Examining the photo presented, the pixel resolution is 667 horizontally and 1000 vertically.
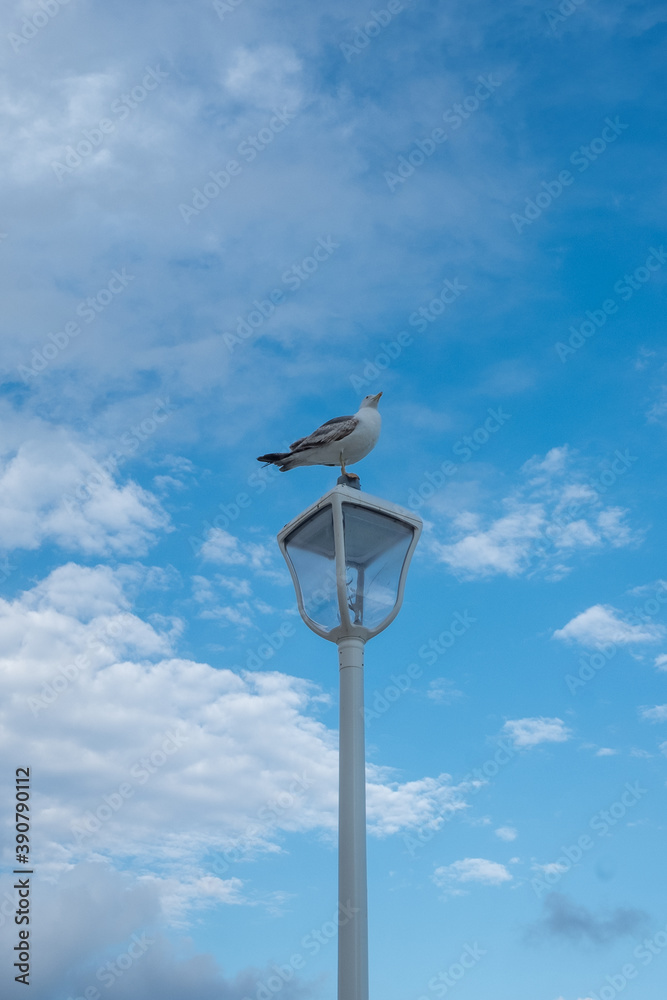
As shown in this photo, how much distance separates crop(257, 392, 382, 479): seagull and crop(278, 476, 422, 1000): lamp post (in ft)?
2.21

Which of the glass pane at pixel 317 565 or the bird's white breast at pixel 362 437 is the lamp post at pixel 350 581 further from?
the bird's white breast at pixel 362 437

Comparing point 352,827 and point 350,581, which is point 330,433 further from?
point 352,827

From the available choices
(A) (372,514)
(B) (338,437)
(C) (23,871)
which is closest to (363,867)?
(A) (372,514)

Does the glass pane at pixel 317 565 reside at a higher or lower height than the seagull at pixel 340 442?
lower

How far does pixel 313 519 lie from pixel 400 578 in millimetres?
682

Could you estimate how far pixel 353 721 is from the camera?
5.54 m

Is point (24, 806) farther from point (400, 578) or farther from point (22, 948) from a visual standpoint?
point (400, 578)

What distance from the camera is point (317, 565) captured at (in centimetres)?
596

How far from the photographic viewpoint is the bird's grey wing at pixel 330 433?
6.90 metres

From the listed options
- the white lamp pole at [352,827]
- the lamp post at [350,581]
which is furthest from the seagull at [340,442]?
the white lamp pole at [352,827]

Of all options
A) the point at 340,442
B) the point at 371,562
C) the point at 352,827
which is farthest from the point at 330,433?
the point at 352,827

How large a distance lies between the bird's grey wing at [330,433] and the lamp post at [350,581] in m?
0.73

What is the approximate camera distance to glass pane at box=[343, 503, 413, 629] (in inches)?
231

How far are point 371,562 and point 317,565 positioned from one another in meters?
0.35
